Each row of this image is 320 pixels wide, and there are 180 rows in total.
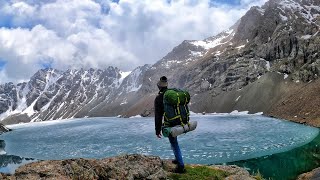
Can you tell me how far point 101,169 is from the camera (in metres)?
14.8

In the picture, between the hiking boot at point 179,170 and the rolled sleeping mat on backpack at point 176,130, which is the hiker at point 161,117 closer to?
the hiking boot at point 179,170

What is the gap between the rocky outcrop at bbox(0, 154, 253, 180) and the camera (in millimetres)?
13086

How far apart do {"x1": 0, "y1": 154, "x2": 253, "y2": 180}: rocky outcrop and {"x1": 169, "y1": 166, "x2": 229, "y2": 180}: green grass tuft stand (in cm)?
44

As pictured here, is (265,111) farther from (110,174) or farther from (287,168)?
(110,174)

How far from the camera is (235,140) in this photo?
65.8 metres

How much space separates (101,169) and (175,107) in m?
4.24

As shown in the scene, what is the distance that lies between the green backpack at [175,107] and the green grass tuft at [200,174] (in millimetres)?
2553

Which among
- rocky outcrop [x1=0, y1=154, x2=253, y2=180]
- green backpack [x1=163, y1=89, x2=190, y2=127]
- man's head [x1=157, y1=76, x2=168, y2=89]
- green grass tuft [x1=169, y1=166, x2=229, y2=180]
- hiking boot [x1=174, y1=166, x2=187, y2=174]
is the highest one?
man's head [x1=157, y1=76, x2=168, y2=89]

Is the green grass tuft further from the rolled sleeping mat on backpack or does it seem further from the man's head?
the man's head

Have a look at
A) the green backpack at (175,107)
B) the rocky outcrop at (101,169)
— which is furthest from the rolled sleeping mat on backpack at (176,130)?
the rocky outcrop at (101,169)

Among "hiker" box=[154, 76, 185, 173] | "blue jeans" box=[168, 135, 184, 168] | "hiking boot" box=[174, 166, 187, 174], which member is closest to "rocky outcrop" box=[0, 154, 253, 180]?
"hiking boot" box=[174, 166, 187, 174]

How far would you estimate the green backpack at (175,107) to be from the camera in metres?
16.0

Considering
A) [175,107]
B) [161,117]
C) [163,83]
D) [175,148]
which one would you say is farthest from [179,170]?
[163,83]

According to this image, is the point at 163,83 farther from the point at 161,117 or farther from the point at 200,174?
the point at 200,174
